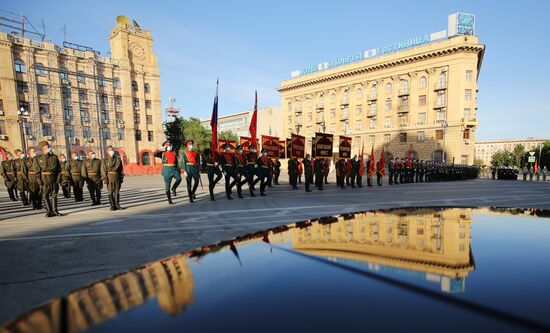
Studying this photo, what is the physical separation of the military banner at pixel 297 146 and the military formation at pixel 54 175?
8060 mm

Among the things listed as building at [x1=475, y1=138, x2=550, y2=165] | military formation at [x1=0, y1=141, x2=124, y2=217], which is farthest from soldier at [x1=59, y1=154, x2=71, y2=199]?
building at [x1=475, y1=138, x2=550, y2=165]

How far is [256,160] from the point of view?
35.7 ft

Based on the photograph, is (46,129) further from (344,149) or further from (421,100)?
(421,100)

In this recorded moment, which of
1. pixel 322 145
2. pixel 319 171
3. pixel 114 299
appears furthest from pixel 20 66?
pixel 114 299

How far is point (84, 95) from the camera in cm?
3988

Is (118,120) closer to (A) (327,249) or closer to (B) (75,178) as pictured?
(B) (75,178)

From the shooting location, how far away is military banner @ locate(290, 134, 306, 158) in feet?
45.5

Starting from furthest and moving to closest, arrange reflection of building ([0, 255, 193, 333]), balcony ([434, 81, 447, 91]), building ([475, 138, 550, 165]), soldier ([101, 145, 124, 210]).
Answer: building ([475, 138, 550, 165]) → balcony ([434, 81, 447, 91]) → soldier ([101, 145, 124, 210]) → reflection of building ([0, 255, 193, 333])

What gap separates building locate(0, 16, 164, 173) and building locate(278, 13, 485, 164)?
1165 inches

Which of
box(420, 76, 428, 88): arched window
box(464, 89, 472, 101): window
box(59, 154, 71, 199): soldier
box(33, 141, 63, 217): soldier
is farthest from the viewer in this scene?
box(420, 76, 428, 88): arched window

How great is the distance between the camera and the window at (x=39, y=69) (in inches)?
1411

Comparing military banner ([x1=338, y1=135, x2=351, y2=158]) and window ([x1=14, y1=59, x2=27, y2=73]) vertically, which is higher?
window ([x1=14, y1=59, x2=27, y2=73])

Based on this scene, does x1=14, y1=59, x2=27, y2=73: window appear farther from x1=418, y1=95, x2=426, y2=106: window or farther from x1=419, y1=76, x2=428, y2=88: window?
x1=419, y1=76, x2=428, y2=88: window

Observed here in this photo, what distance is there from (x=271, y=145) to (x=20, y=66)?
134 feet
